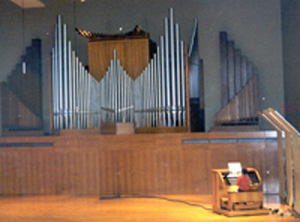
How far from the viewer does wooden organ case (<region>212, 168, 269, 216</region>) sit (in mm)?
4406

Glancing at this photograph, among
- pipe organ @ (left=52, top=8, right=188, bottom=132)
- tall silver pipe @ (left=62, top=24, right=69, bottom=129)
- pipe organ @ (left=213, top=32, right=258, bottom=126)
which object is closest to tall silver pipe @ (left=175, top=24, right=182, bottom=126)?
pipe organ @ (left=52, top=8, right=188, bottom=132)

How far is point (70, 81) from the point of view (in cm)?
611

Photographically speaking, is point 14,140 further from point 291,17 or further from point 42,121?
point 291,17

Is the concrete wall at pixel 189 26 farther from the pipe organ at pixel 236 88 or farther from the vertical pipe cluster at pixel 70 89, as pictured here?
the vertical pipe cluster at pixel 70 89

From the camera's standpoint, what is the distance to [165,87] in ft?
19.4

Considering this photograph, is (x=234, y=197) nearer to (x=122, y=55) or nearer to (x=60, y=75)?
(x=122, y=55)

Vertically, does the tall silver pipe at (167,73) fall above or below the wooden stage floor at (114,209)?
above

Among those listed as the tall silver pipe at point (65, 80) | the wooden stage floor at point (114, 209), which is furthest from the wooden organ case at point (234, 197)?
the tall silver pipe at point (65, 80)

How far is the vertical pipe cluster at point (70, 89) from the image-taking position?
603 centimetres

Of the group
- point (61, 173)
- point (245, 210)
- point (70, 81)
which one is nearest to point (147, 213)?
point (245, 210)

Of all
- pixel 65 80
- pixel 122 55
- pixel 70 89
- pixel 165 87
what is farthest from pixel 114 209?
pixel 122 55

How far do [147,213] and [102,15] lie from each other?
2.94m

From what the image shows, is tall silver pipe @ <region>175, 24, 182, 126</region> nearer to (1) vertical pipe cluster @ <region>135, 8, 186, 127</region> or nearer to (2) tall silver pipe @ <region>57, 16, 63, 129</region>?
(1) vertical pipe cluster @ <region>135, 8, 186, 127</region>

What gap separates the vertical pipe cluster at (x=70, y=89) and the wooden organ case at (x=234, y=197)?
2.11 meters
